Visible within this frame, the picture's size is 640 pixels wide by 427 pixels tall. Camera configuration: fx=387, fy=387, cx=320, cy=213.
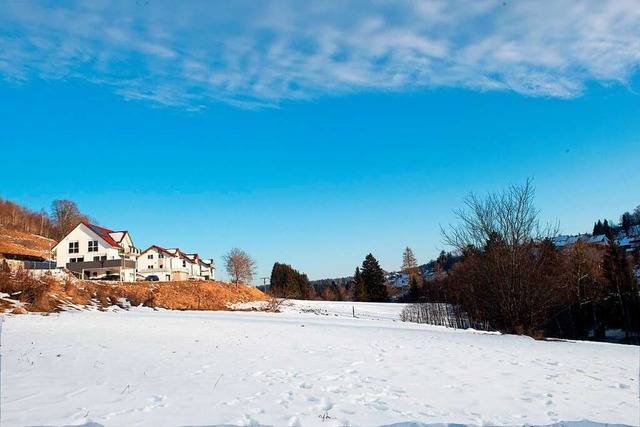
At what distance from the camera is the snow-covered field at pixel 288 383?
4516 millimetres

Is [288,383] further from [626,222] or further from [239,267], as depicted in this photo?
[626,222]

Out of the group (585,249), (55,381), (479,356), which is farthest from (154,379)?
(585,249)

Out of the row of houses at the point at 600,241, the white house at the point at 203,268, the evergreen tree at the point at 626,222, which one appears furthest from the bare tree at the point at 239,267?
the evergreen tree at the point at 626,222

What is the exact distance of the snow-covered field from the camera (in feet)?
14.8

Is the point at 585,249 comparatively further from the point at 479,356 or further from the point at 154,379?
the point at 154,379

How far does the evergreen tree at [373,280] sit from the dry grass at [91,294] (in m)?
36.0

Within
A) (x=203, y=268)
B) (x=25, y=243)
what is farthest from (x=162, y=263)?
(x=25, y=243)

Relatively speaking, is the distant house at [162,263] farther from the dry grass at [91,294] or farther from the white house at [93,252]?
the dry grass at [91,294]

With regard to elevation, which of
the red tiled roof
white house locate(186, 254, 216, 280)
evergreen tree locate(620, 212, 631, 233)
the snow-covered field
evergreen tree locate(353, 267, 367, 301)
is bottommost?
evergreen tree locate(353, 267, 367, 301)

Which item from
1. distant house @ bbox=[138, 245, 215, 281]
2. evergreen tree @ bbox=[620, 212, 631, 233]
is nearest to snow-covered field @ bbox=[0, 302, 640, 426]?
distant house @ bbox=[138, 245, 215, 281]

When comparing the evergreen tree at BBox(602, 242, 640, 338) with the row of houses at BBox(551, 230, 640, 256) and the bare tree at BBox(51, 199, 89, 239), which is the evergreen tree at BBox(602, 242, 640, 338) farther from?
the bare tree at BBox(51, 199, 89, 239)

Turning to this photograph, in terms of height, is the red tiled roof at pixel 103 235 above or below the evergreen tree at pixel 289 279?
above

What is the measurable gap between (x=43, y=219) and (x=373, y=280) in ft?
260

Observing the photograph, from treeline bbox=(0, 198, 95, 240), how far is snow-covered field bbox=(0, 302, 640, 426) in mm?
83155
